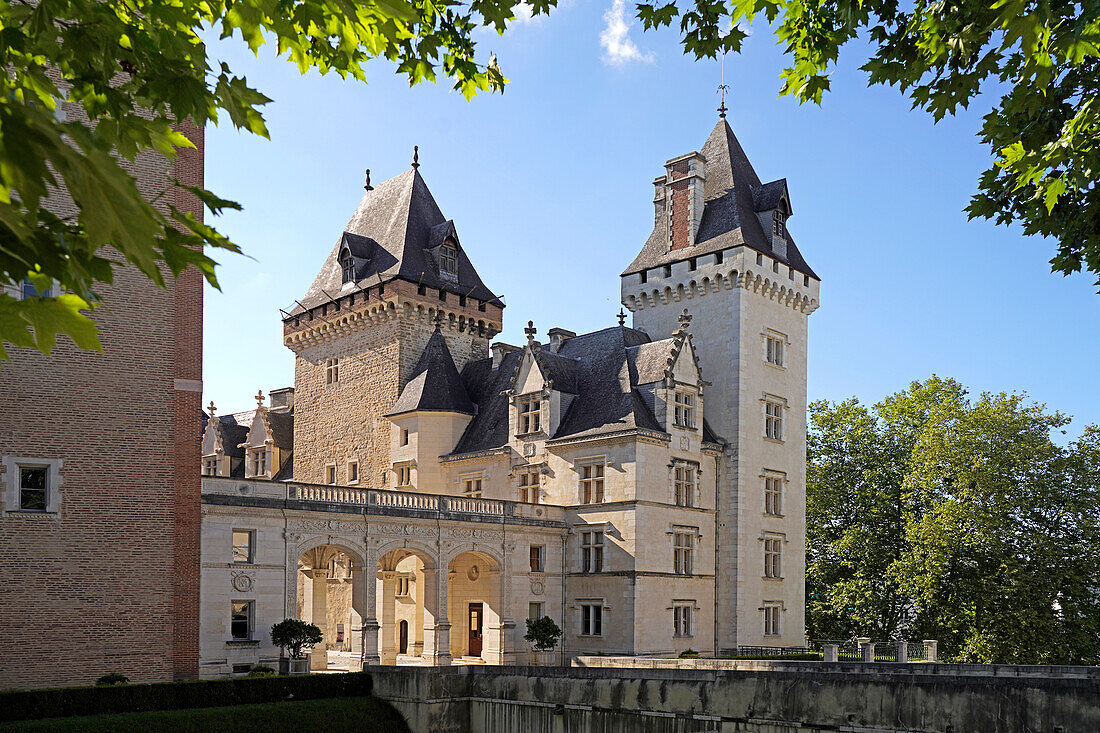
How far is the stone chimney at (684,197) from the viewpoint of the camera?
41.5m

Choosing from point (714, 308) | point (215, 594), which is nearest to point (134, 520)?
point (215, 594)

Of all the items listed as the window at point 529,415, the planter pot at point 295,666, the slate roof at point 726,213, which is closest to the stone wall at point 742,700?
the planter pot at point 295,666

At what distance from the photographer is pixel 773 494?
4050cm

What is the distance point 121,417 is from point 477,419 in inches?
756

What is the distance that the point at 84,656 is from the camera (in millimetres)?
22078

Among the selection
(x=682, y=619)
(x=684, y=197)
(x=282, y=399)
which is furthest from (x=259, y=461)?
(x=684, y=197)

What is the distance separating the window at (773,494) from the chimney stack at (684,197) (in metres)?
9.89

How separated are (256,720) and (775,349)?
2660cm

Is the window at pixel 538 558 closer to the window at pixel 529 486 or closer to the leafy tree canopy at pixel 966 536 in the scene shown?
the window at pixel 529 486

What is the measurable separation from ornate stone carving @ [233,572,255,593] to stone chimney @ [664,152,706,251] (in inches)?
855

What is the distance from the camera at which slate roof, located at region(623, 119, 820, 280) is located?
40219 millimetres

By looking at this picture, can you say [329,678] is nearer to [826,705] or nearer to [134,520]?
[134,520]

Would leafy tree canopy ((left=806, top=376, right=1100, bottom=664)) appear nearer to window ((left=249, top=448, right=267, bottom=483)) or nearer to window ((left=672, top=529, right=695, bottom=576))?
window ((left=672, top=529, right=695, bottom=576))

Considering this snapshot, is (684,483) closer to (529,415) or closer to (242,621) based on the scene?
(529,415)
